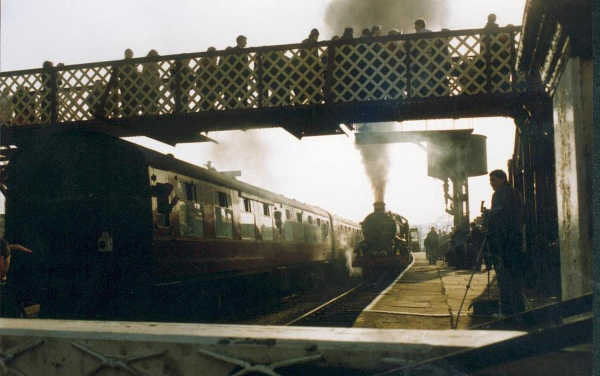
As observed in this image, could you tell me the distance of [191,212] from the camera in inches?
380

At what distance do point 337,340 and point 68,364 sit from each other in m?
1.22

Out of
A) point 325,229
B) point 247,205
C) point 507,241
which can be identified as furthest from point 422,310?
point 325,229

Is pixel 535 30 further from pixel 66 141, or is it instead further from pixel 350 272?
pixel 350 272

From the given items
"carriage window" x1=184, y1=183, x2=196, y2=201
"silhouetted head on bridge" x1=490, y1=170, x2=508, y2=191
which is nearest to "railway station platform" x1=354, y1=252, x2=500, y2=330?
"silhouetted head on bridge" x1=490, y1=170, x2=508, y2=191

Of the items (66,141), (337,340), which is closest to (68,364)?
(337,340)

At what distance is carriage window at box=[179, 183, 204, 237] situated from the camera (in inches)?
367

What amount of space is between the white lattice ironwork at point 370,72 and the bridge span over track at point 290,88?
0.02 meters

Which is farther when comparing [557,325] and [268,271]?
[268,271]

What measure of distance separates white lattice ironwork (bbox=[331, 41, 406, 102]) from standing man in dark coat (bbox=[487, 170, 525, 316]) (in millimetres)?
3375

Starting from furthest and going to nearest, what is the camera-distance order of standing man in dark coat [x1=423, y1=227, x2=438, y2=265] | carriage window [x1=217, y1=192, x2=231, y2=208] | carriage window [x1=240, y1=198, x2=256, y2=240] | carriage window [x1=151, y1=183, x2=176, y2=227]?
standing man in dark coat [x1=423, y1=227, x2=438, y2=265], carriage window [x1=240, y1=198, x2=256, y2=240], carriage window [x1=217, y1=192, x2=231, y2=208], carriage window [x1=151, y1=183, x2=176, y2=227]

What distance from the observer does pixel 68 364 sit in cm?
268

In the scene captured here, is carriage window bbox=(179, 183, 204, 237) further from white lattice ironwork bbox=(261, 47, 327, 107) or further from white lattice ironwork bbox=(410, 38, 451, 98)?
white lattice ironwork bbox=(410, 38, 451, 98)

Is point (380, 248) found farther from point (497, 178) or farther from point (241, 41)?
point (497, 178)

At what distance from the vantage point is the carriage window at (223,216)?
35.4ft
